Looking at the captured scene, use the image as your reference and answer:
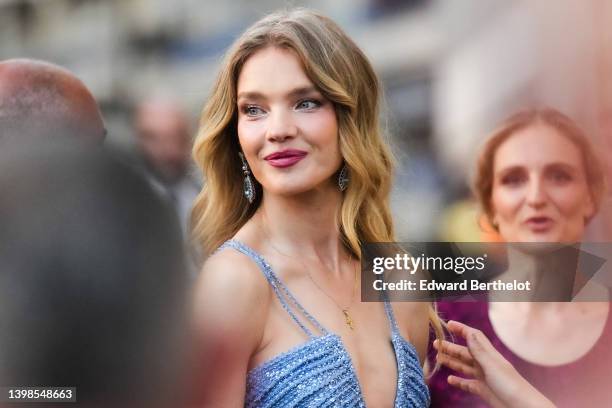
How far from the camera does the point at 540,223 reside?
2375mm

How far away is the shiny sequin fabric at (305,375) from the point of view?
1905mm

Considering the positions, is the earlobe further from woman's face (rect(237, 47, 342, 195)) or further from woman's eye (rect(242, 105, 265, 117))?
woman's eye (rect(242, 105, 265, 117))

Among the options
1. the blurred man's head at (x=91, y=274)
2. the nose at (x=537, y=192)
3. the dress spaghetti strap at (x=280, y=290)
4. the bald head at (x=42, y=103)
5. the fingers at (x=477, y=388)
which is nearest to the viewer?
the blurred man's head at (x=91, y=274)

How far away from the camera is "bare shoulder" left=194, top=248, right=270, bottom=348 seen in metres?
1.88

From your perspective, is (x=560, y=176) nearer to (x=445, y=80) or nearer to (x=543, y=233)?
(x=543, y=233)

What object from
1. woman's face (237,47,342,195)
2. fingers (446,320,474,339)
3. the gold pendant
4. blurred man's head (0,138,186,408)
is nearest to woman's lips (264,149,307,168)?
woman's face (237,47,342,195)

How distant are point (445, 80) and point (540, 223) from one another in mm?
373

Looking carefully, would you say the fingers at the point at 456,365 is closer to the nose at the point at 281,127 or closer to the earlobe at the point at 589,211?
the earlobe at the point at 589,211

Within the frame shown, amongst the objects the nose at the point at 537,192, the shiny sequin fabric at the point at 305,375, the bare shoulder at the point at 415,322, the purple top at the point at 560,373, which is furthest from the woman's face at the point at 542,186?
the shiny sequin fabric at the point at 305,375

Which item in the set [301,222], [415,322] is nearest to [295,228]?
[301,222]

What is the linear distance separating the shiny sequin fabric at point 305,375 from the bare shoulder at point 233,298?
33 mm

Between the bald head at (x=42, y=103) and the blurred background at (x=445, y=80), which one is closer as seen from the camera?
the bald head at (x=42, y=103)

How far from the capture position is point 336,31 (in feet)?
6.73

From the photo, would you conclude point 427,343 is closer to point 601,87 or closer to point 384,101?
point 384,101
